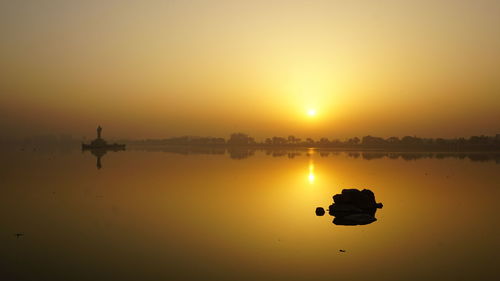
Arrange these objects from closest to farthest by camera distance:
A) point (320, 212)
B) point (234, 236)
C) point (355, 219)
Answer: point (234, 236)
point (355, 219)
point (320, 212)

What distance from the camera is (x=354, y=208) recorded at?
28750 millimetres

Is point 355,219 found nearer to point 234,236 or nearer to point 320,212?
point 320,212

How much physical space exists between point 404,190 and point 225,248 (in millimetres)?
28772

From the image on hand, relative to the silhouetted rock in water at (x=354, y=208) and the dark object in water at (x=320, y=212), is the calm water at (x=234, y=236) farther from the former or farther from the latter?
the silhouetted rock in water at (x=354, y=208)

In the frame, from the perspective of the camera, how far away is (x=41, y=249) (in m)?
18.7

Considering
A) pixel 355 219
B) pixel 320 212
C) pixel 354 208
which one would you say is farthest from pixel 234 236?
pixel 354 208

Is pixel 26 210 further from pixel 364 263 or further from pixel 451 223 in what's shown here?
pixel 451 223

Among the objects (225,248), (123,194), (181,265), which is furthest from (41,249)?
(123,194)

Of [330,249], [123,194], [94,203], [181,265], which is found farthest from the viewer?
[123,194]

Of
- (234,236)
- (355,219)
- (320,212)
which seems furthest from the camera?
(320,212)

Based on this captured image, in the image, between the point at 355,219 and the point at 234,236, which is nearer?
the point at 234,236

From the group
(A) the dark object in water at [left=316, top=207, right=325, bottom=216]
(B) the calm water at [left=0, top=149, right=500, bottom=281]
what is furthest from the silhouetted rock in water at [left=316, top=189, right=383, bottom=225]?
(B) the calm water at [left=0, top=149, right=500, bottom=281]

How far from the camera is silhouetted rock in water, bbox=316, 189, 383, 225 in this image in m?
26.8

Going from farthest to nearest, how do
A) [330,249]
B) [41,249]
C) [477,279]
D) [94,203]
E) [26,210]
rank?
[94,203] < [26,210] < [330,249] < [41,249] < [477,279]
